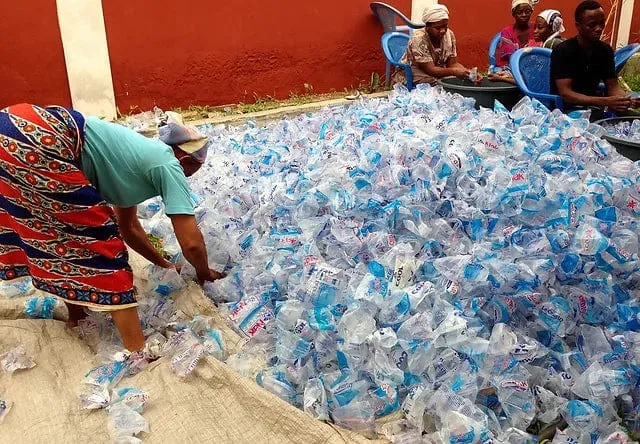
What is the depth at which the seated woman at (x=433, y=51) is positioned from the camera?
199 inches

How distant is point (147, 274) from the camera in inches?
117

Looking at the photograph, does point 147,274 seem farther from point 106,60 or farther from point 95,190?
point 106,60

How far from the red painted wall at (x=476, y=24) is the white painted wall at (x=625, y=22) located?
151 cm

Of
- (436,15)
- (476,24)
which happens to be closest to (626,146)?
(436,15)

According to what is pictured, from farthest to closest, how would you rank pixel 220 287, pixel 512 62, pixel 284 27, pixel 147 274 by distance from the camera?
pixel 284 27, pixel 512 62, pixel 147 274, pixel 220 287

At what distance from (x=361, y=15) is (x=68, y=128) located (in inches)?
215

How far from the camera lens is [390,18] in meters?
6.92

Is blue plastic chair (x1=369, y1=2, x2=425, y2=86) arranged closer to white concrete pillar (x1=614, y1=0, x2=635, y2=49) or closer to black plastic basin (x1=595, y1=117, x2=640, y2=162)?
white concrete pillar (x1=614, y1=0, x2=635, y2=49)

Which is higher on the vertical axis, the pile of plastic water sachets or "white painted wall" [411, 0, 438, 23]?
"white painted wall" [411, 0, 438, 23]

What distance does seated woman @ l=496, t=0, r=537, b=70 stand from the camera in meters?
5.49

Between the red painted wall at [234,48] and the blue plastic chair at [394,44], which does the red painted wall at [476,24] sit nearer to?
the red painted wall at [234,48]

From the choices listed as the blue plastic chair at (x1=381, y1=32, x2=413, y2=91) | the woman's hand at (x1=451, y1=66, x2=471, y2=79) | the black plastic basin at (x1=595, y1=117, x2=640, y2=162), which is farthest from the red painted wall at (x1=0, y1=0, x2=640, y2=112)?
the black plastic basin at (x1=595, y1=117, x2=640, y2=162)

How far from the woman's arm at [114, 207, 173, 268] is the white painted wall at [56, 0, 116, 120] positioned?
347cm

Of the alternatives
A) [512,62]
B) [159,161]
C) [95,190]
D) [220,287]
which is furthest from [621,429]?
[512,62]
